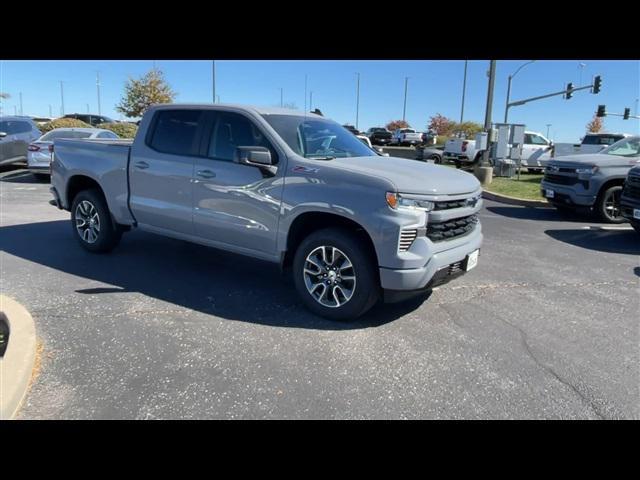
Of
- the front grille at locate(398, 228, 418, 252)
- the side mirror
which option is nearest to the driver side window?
the side mirror

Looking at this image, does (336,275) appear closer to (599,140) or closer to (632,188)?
(632,188)

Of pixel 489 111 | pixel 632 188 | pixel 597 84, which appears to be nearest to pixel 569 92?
pixel 597 84

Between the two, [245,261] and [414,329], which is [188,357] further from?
[245,261]

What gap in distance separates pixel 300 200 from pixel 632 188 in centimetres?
628

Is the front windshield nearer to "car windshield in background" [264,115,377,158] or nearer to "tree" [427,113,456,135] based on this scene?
"car windshield in background" [264,115,377,158]

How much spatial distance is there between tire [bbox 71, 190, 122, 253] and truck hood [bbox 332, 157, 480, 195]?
3.23m

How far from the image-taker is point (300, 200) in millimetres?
4227

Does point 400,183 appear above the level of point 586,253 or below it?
above

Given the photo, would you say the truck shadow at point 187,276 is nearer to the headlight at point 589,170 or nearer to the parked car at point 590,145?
the headlight at point 589,170

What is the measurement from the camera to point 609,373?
3.44 meters
